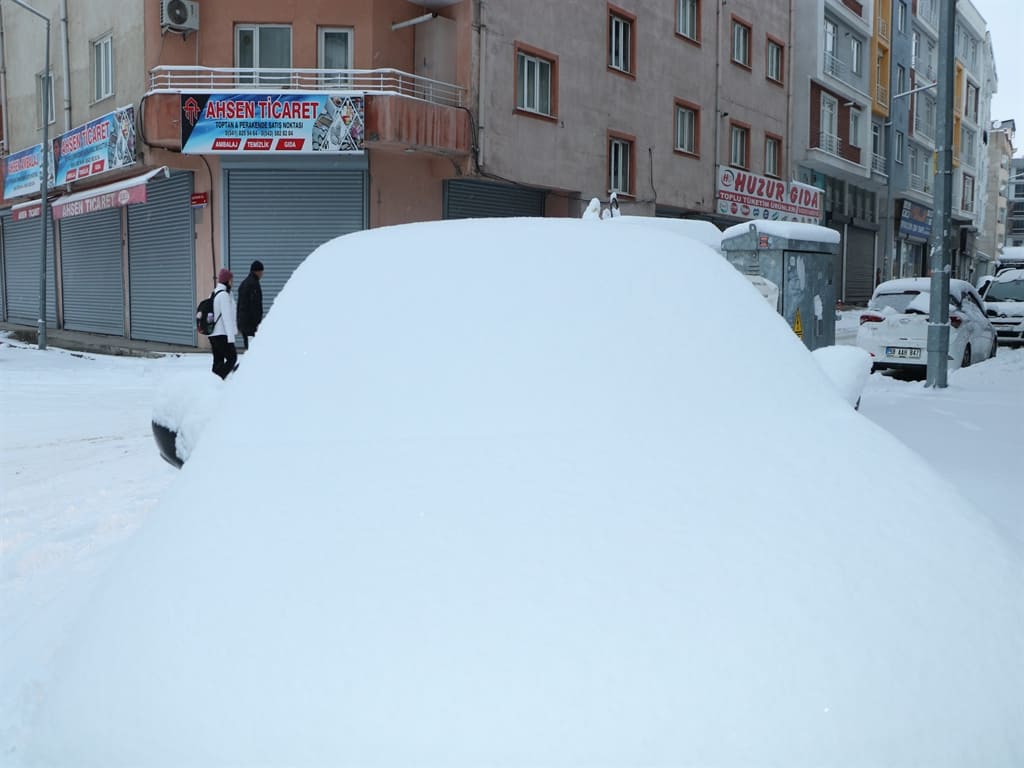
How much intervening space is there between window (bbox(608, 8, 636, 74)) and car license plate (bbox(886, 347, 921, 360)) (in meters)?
11.0

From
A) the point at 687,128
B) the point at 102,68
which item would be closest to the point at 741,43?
the point at 687,128

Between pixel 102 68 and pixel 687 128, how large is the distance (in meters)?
13.3

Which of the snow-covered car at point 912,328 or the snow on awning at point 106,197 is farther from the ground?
the snow on awning at point 106,197

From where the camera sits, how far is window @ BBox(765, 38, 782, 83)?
2527 centimetres

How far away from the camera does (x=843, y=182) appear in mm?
30969

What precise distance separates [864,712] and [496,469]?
85cm

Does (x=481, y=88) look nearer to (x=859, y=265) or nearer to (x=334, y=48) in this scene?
(x=334, y=48)

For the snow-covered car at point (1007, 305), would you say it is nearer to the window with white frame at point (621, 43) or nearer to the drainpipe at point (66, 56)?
the window with white frame at point (621, 43)

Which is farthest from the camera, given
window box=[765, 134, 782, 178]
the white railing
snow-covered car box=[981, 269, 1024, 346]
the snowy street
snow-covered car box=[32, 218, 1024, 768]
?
window box=[765, 134, 782, 178]

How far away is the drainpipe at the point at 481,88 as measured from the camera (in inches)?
650

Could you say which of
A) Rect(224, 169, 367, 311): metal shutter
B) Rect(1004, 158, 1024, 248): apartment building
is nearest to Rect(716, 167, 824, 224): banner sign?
Rect(224, 169, 367, 311): metal shutter

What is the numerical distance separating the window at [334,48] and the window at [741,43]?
38.2 ft

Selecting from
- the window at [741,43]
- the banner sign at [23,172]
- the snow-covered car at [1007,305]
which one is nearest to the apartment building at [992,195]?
the window at [741,43]

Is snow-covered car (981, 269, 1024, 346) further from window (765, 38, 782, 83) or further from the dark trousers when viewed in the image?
the dark trousers
